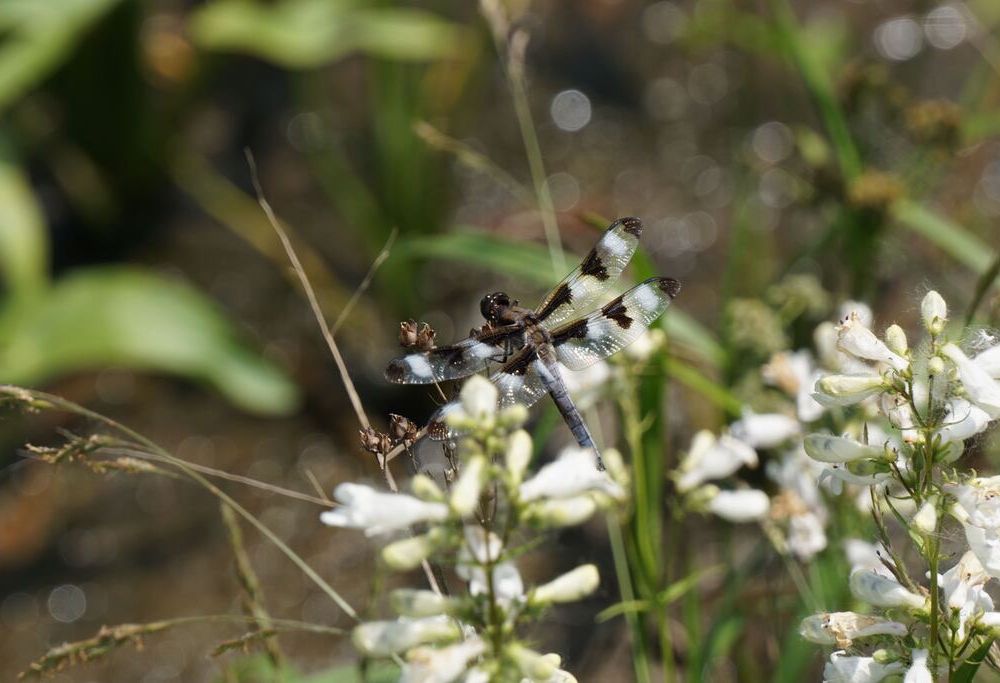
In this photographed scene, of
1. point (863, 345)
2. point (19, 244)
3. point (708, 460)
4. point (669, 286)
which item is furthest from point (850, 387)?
point (19, 244)

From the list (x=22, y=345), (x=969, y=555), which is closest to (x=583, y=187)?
(x=22, y=345)

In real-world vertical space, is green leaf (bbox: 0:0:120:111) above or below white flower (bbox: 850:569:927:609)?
above

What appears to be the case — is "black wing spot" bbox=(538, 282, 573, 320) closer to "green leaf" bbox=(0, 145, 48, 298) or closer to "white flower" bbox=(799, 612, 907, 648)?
"white flower" bbox=(799, 612, 907, 648)

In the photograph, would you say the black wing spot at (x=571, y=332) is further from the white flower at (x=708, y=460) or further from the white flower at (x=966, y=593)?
the white flower at (x=966, y=593)

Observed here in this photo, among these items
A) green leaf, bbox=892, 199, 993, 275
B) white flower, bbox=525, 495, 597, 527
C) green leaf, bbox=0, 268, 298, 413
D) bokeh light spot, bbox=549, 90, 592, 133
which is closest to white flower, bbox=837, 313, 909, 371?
white flower, bbox=525, 495, 597, 527

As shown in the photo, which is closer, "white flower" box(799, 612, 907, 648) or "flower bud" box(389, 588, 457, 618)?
"flower bud" box(389, 588, 457, 618)
